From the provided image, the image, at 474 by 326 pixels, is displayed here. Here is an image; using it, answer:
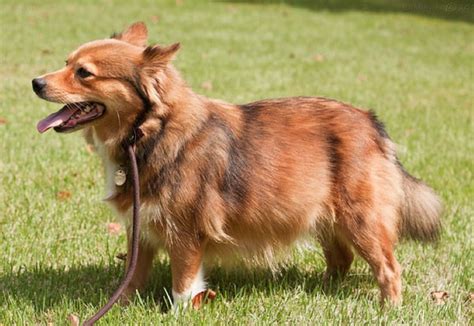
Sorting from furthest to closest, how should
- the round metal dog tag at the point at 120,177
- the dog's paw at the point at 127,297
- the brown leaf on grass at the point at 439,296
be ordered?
the brown leaf on grass at the point at 439,296, the dog's paw at the point at 127,297, the round metal dog tag at the point at 120,177

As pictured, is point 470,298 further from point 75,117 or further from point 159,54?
point 75,117

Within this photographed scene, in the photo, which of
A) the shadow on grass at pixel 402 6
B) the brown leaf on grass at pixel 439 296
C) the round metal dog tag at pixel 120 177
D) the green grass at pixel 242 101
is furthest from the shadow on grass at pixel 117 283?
the shadow on grass at pixel 402 6

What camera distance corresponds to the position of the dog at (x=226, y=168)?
354 cm

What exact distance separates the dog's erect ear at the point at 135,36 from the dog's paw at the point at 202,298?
1530mm

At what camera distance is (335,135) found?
4055 mm

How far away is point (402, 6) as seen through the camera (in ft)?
85.1

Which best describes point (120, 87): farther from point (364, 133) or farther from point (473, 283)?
point (473, 283)

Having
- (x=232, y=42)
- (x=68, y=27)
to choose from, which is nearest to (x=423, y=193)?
(x=232, y=42)

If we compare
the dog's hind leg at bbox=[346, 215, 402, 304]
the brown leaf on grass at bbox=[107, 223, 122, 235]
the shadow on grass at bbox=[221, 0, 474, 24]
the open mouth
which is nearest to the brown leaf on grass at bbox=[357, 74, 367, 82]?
the brown leaf on grass at bbox=[107, 223, 122, 235]

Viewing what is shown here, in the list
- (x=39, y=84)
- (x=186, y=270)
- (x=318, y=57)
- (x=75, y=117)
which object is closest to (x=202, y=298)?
(x=186, y=270)

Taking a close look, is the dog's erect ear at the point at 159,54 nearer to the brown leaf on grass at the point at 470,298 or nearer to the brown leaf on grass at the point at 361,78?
the brown leaf on grass at the point at 470,298

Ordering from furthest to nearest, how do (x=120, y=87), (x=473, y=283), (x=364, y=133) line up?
1. (x=473, y=283)
2. (x=364, y=133)
3. (x=120, y=87)

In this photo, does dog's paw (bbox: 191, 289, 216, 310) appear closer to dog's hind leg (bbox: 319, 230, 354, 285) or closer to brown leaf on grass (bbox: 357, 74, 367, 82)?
dog's hind leg (bbox: 319, 230, 354, 285)

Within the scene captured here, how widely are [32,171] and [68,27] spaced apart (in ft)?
32.6
